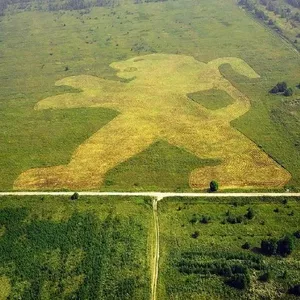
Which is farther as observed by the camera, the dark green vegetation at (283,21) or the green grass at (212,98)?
the dark green vegetation at (283,21)

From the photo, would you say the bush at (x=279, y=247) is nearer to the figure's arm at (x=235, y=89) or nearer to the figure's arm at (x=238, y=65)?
the figure's arm at (x=235, y=89)

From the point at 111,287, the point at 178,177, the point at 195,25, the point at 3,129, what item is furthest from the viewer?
the point at 195,25

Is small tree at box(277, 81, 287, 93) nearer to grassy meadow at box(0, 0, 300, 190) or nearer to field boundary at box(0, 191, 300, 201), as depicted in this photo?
grassy meadow at box(0, 0, 300, 190)

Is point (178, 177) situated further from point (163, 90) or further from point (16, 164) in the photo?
point (163, 90)

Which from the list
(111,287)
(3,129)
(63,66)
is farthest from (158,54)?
(111,287)

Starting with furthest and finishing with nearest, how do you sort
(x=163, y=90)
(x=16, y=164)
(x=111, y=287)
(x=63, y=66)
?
(x=63, y=66), (x=163, y=90), (x=16, y=164), (x=111, y=287)

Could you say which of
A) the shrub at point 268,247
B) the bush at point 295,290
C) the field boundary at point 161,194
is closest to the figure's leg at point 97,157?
the field boundary at point 161,194
